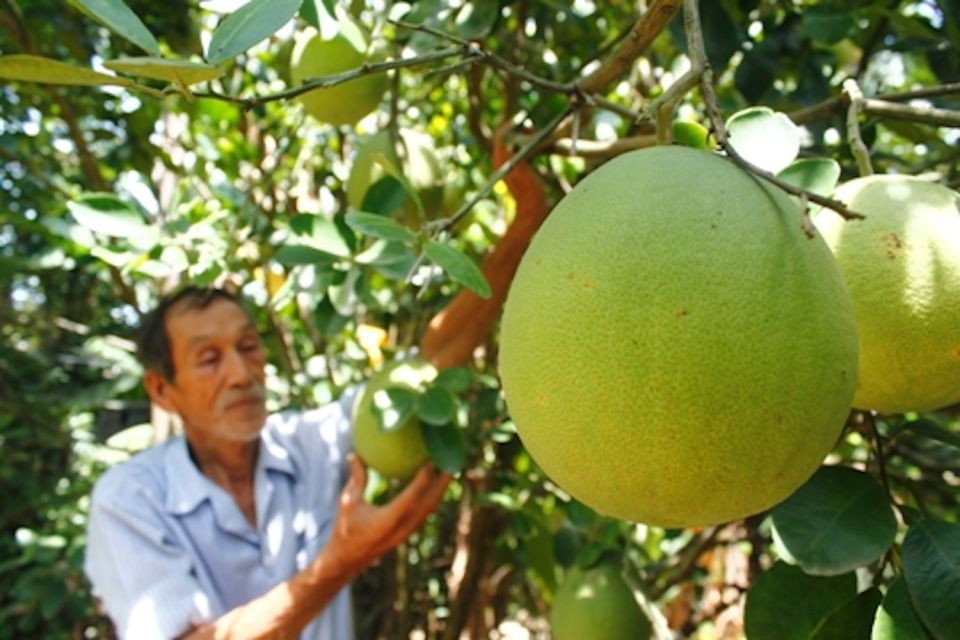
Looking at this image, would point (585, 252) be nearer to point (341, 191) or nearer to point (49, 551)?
point (341, 191)

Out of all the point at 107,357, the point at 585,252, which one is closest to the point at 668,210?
the point at 585,252

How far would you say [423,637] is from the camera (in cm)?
251

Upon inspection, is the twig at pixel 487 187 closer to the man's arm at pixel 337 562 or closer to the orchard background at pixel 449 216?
the orchard background at pixel 449 216

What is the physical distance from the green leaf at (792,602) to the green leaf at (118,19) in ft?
2.41

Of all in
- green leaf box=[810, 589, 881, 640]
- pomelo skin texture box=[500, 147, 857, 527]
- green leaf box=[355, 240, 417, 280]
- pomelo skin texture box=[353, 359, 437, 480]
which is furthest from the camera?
pomelo skin texture box=[353, 359, 437, 480]

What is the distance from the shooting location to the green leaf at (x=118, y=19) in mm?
638

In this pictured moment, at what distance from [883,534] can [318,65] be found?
1000 millimetres

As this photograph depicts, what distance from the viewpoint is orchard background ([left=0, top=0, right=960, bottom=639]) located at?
2.53 ft

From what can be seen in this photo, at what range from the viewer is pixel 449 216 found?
64.4 inches

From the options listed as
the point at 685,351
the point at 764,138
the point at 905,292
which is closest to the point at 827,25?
the point at 764,138

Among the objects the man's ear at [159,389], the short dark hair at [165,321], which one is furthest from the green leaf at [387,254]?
the man's ear at [159,389]

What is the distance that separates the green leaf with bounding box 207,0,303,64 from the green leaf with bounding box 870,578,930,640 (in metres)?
0.67

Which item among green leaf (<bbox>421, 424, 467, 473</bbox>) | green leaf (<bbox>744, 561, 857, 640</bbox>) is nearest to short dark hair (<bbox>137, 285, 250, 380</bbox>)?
green leaf (<bbox>421, 424, 467, 473</bbox>)

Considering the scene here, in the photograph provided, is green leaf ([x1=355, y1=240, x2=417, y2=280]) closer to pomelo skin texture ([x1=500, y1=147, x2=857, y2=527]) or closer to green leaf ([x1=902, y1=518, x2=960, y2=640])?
pomelo skin texture ([x1=500, y1=147, x2=857, y2=527])
